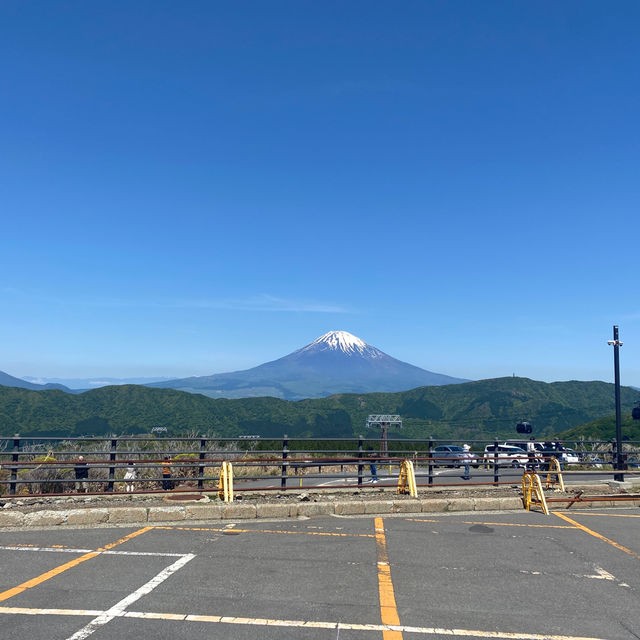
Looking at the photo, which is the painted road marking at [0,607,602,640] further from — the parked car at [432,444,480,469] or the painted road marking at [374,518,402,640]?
the parked car at [432,444,480,469]

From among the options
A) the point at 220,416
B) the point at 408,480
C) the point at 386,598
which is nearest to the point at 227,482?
the point at 408,480

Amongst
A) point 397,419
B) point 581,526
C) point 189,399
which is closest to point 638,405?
point 581,526

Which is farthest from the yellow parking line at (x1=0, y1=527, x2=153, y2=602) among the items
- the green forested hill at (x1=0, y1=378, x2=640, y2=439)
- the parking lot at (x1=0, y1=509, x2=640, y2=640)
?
the green forested hill at (x1=0, y1=378, x2=640, y2=439)

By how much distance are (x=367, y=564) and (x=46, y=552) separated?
4.59 metres

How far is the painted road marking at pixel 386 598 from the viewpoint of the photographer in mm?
5455

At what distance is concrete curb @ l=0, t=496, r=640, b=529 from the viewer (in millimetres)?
10070

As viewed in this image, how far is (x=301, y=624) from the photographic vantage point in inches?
220

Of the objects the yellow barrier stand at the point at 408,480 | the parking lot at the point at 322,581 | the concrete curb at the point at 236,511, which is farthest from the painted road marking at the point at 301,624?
the yellow barrier stand at the point at 408,480

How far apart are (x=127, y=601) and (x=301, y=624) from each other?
1.95 metres

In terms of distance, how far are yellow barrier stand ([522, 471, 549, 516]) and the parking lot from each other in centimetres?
138

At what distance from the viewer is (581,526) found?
34.7ft

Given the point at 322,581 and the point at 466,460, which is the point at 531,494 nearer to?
the point at 322,581

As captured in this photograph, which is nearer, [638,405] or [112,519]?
[112,519]

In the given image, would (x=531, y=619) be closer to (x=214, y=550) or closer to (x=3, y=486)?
(x=214, y=550)
